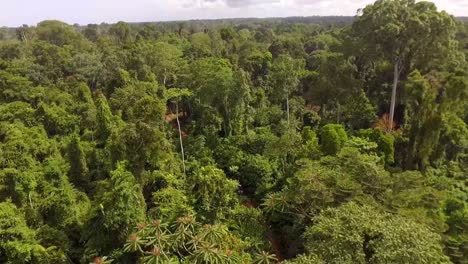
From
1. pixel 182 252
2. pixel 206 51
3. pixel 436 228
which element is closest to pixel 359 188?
pixel 436 228

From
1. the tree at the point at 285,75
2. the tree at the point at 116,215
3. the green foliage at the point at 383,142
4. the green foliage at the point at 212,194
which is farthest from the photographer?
the tree at the point at 285,75

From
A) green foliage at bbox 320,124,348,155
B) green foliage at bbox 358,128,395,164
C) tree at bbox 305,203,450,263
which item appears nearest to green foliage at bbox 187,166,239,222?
tree at bbox 305,203,450,263

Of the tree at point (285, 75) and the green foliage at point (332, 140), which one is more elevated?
the tree at point (285, 75)

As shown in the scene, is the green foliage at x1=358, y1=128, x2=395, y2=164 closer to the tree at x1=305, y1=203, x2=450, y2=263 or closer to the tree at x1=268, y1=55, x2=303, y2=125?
the tree at x1=268, y1=55, x2=303, y2=125

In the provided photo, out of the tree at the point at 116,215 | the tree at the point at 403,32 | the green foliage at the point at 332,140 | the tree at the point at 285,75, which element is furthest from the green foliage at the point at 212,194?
the tree at the point at 403,32


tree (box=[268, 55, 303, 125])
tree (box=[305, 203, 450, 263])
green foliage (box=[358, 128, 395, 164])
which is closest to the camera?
tree (box=[305, 203, 450, 263])

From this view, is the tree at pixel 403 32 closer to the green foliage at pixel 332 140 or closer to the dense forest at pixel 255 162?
the dense forest at pixel 255 162

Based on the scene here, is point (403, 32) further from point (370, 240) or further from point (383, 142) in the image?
point (370, 240)

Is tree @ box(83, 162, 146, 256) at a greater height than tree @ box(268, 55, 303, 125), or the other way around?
tree @ box(268, 55, 303, 125)
